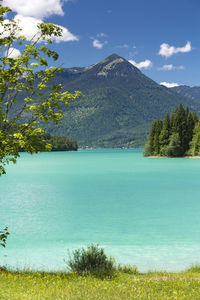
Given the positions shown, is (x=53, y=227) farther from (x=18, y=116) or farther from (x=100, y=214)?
(x=18, y=116)

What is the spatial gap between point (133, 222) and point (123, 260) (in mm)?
10164

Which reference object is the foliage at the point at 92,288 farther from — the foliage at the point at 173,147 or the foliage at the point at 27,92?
the foliage at the point at 173,147

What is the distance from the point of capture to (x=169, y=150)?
11481 cm

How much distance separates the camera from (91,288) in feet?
27.9

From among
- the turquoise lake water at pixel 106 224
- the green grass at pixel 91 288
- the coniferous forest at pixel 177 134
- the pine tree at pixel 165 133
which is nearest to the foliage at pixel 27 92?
the green grass at pixel 91 288

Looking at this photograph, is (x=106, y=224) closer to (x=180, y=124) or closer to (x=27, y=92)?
(x=27, y=92)

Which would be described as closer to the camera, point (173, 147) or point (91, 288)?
point (91, 288)

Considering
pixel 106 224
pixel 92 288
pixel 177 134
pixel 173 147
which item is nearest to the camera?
pixel 92 288

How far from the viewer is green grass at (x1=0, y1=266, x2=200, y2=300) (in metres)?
→ 7.75

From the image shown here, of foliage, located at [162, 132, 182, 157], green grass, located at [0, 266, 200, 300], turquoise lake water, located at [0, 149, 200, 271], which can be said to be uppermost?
foliage, located at [162, 132, 182, 157]

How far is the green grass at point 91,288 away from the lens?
775 centimetres

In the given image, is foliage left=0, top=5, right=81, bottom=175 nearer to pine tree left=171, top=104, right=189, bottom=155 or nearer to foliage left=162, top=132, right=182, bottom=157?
foliage left=162, top=132, right=182, bottom=157

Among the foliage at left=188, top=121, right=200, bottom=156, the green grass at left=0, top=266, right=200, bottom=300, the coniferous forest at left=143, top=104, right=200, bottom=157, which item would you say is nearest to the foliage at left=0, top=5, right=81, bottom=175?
the green grass at left=0, top=266, right=200, bottom=300

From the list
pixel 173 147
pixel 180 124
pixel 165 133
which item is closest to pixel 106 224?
pixel 173 147
